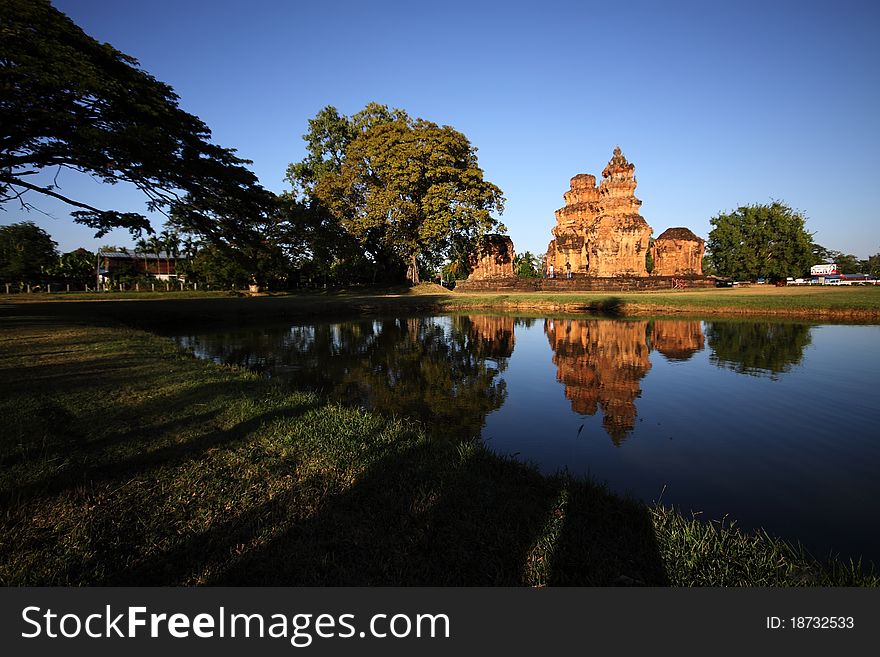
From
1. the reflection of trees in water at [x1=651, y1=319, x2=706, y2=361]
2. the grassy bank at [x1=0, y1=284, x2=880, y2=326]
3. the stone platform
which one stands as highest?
the stone platform

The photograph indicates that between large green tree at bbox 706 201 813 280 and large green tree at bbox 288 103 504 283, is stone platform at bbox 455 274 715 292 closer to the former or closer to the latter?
large green tree at bbox 288 103 504 283

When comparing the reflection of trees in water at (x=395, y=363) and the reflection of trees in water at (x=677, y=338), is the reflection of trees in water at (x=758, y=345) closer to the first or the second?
the reflection of trees in water at (x=677, y=338)

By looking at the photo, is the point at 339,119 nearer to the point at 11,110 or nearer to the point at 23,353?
the point at 11,110

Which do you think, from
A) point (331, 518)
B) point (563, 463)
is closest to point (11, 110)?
point (331, 518)

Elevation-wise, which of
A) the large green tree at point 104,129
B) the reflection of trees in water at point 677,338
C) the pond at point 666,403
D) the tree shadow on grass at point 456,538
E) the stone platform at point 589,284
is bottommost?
the pond at point 666,403

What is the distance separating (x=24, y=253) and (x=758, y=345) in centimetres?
7040

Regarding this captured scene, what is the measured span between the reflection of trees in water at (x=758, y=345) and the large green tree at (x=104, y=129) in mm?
18852

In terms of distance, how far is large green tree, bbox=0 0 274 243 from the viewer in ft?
39.7

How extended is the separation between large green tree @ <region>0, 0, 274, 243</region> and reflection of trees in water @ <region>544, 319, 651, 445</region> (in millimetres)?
14937

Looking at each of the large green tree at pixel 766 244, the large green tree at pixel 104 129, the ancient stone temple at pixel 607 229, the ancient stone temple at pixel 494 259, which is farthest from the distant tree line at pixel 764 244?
the large green tree at pixel 104 129

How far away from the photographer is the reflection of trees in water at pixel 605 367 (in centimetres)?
726

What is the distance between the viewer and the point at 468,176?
3475cm

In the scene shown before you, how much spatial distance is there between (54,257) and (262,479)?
74.6m

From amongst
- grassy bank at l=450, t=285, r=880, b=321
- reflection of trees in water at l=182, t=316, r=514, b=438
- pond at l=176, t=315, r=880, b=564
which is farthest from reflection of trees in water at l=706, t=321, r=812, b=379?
reflection of trees in water at l=182, t=316, r=514, b=438
